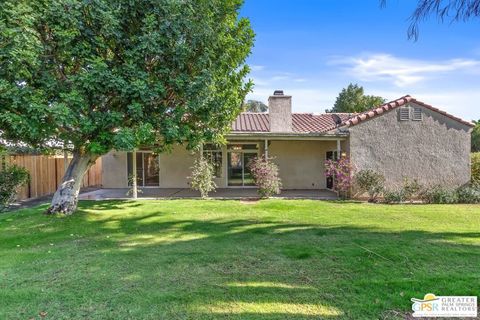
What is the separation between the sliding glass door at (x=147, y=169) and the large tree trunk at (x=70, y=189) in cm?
928

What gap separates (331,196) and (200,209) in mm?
7419

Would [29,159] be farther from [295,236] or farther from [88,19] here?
[295,236]

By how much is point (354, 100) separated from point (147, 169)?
97.2 ft

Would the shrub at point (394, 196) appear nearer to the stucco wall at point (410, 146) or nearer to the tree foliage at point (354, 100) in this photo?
the stucco wall at point (410, 146)

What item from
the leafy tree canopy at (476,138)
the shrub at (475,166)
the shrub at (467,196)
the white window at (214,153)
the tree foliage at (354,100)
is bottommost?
the shrub at (467,196)

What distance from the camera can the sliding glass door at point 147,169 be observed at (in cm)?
1994

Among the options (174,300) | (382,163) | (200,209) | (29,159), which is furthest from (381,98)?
(174,300)

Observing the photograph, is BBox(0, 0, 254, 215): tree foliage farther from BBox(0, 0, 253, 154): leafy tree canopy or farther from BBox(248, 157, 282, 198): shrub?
BBox(248, 157, 282, 198): shrub

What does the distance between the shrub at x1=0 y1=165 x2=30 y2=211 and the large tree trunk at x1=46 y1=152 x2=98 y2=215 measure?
132 inches

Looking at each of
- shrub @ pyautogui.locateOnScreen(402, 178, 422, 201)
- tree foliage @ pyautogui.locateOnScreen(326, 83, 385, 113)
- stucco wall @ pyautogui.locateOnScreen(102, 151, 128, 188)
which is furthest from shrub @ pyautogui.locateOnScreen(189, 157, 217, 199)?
tree foliage @ pyautogui.locateOnScreen(326, 83, 385, 113)

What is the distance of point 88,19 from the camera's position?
8.47 meters

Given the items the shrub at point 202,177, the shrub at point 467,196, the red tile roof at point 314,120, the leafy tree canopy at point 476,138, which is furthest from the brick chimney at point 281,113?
the leafy tree canopy at point 476,138

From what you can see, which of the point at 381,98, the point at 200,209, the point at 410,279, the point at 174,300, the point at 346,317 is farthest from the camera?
the point at 381,98

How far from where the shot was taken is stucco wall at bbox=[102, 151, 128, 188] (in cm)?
2009
